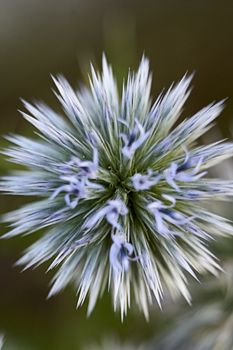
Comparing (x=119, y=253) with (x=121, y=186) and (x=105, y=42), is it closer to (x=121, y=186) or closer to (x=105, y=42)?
(x=121, y=186)

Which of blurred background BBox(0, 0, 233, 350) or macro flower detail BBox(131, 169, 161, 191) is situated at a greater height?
blurred background BBox(0, 0, 233, 350)

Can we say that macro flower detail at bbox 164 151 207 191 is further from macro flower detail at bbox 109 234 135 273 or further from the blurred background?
the blurred background

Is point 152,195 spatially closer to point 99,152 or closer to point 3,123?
point 99,152

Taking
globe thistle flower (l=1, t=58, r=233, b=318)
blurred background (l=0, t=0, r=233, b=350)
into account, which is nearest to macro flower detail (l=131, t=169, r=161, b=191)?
globe thistle flower (l=1, t=58, r=233, b=318)

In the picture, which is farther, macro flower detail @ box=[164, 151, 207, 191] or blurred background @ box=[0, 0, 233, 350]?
blurred background @ box=[0, 0, 233, 350]

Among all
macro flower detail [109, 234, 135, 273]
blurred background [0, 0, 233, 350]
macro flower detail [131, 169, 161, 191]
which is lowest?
macro flower detail [109, 234, 135, 273]

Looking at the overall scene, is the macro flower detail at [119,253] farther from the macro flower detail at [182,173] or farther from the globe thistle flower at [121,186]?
the macro flower detail at [182,173]

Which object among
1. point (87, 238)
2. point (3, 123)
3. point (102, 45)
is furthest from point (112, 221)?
point (102, 45)

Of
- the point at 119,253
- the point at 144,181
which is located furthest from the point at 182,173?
the point at 119,253
